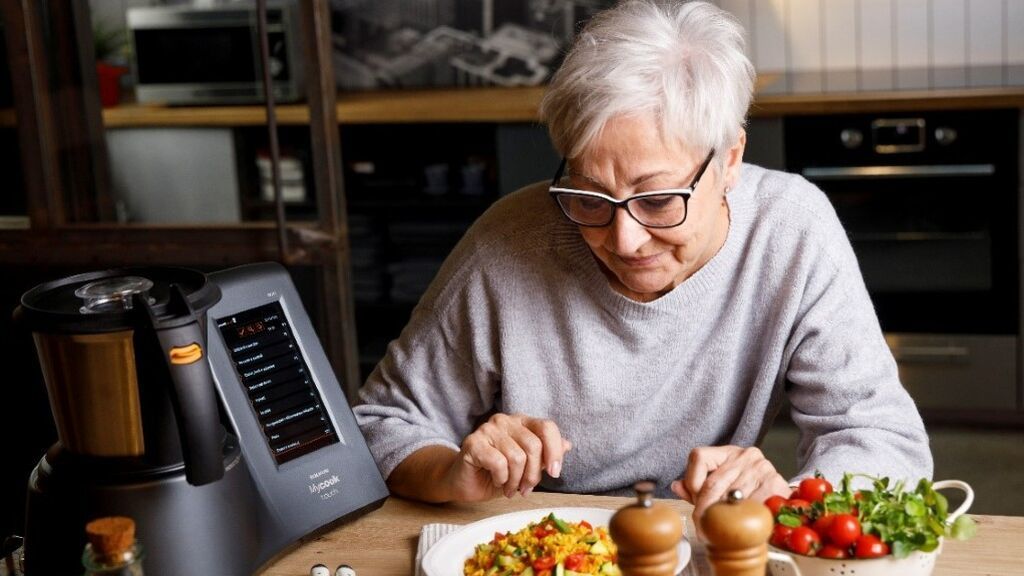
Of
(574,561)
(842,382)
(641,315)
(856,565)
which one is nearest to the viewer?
(856,565)

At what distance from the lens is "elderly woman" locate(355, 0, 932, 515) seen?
141 cm

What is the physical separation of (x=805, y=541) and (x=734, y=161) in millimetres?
599

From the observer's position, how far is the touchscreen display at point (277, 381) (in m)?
1.34

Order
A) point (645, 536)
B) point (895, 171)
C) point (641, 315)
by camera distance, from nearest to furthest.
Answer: point (645, 536), point (641, 315), point (895, 171)

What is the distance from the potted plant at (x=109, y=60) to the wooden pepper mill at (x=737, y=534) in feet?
8.84

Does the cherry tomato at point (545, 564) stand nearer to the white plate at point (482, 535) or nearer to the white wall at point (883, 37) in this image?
the white plate at point (482, 535)

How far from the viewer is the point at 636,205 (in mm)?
1424

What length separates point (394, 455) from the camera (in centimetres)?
150

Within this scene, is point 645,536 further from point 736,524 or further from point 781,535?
point 781,535

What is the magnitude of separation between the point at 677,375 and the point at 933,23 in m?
2.85

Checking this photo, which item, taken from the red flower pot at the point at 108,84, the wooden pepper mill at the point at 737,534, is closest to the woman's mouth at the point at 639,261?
the wooden pepper mill at the point at 737,534

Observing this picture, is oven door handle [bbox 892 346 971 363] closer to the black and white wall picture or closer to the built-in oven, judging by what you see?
the built-in oven

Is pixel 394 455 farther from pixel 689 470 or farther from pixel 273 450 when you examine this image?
pixel 689 470

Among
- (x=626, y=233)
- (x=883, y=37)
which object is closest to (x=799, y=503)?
(x=626, y=233)
